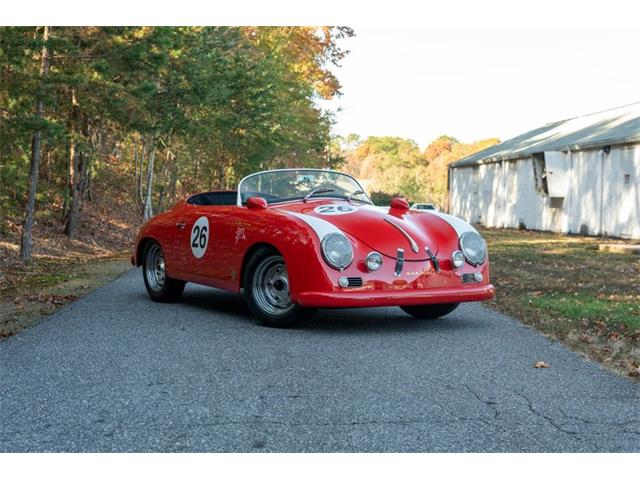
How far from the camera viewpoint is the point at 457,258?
6.78 meters

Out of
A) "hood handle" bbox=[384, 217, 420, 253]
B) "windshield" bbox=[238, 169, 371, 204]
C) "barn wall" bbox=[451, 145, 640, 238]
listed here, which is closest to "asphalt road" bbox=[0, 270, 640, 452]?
"hood handle" bbox=[384, 217, 420, 253]

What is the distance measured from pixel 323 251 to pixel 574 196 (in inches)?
894

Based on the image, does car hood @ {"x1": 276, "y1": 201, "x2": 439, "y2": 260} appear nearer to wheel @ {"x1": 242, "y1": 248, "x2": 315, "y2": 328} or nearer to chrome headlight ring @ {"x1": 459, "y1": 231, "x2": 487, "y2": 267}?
chrome headlight ring @ {"x1": 459, "y1": 231, "x2": 487, "y2": 267}

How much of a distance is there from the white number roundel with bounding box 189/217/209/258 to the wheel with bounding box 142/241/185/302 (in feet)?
2.29

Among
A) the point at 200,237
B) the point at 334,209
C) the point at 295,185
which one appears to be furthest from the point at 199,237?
the point at 334,209

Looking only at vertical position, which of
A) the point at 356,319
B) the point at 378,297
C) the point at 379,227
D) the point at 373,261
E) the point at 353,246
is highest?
the point at 379,227

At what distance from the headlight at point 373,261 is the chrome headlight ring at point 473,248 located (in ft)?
3.01

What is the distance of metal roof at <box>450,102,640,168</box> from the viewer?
25625 mm

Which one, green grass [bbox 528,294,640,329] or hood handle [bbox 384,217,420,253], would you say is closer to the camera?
hood handle [bbox 384,217,420,253]

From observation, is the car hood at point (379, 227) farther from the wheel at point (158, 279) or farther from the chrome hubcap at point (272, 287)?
the wheel at point (158, 279)

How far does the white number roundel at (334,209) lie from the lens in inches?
273

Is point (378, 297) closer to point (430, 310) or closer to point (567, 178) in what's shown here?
point (430, 310)

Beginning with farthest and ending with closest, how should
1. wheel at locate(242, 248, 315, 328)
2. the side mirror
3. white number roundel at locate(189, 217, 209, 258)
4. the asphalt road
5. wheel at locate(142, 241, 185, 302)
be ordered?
wheel at locate(142, 241, 185, 302)
white number roundel at locate(189, 217, 209, 258)
the side mirror
wheel at locate(242, 248, 315, 328)
the asphalt road

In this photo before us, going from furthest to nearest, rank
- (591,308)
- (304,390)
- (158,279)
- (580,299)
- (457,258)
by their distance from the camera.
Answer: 1. (580,299)
2. (158,279)
3. (591,308)
4. (457,258)
5. (304,390)
